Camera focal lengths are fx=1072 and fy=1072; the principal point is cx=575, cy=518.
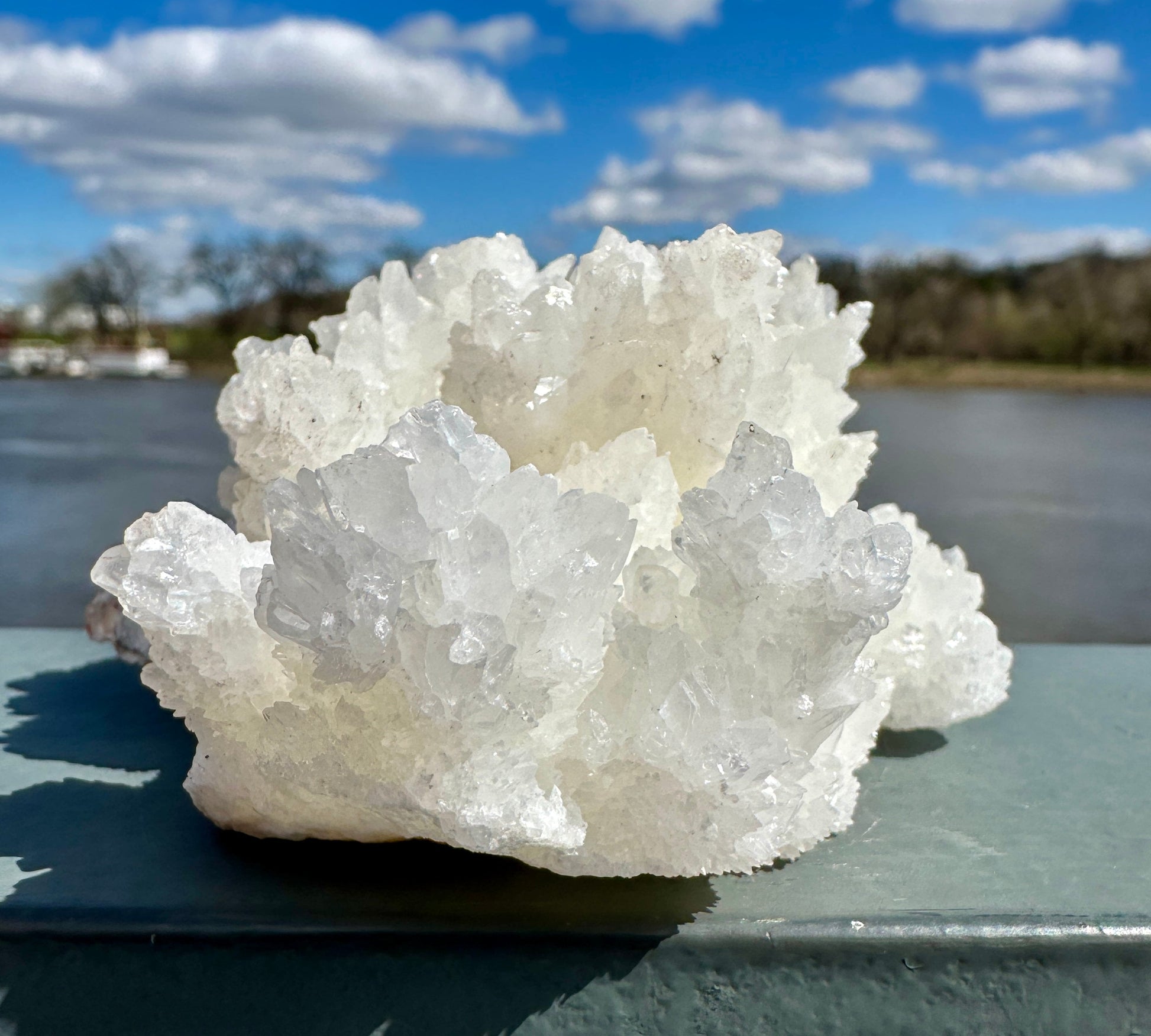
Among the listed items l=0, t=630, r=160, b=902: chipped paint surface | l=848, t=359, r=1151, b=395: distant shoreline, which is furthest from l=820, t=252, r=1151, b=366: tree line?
l=0, t=630, r=160, b=902: chipped paint surface

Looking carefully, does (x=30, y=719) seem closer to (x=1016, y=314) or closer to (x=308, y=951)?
(x=308, y=951)

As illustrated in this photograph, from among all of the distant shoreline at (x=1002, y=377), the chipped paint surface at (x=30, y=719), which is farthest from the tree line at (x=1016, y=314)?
the chipped paint surface at (x=30, y=719)

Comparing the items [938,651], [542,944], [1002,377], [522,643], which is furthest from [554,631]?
[1002,377]

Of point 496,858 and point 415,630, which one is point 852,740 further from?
point 415,630

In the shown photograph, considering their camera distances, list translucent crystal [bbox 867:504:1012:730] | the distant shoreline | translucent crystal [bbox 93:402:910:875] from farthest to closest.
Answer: the distant shoreline, translucent crystal [bbox 867:504:1012:730], translucent crystal [bbox 93:402:910:875]

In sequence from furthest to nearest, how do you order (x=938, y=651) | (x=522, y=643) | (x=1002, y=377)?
(x=1002, y=377)
(x=938, y=651)
(x=522, y=643)

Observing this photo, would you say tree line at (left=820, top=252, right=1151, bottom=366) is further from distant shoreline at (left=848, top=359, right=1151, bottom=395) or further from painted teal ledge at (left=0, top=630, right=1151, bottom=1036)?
painted teal ledge at (left=0, top=630, right=1151, bottom=1036)

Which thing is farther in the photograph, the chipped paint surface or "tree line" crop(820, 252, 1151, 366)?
"tree line" crop(820, 252, 1151, 366)

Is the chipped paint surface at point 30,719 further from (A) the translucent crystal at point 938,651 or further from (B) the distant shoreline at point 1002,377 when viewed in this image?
(B) the distant shoreline at point 1002,377
